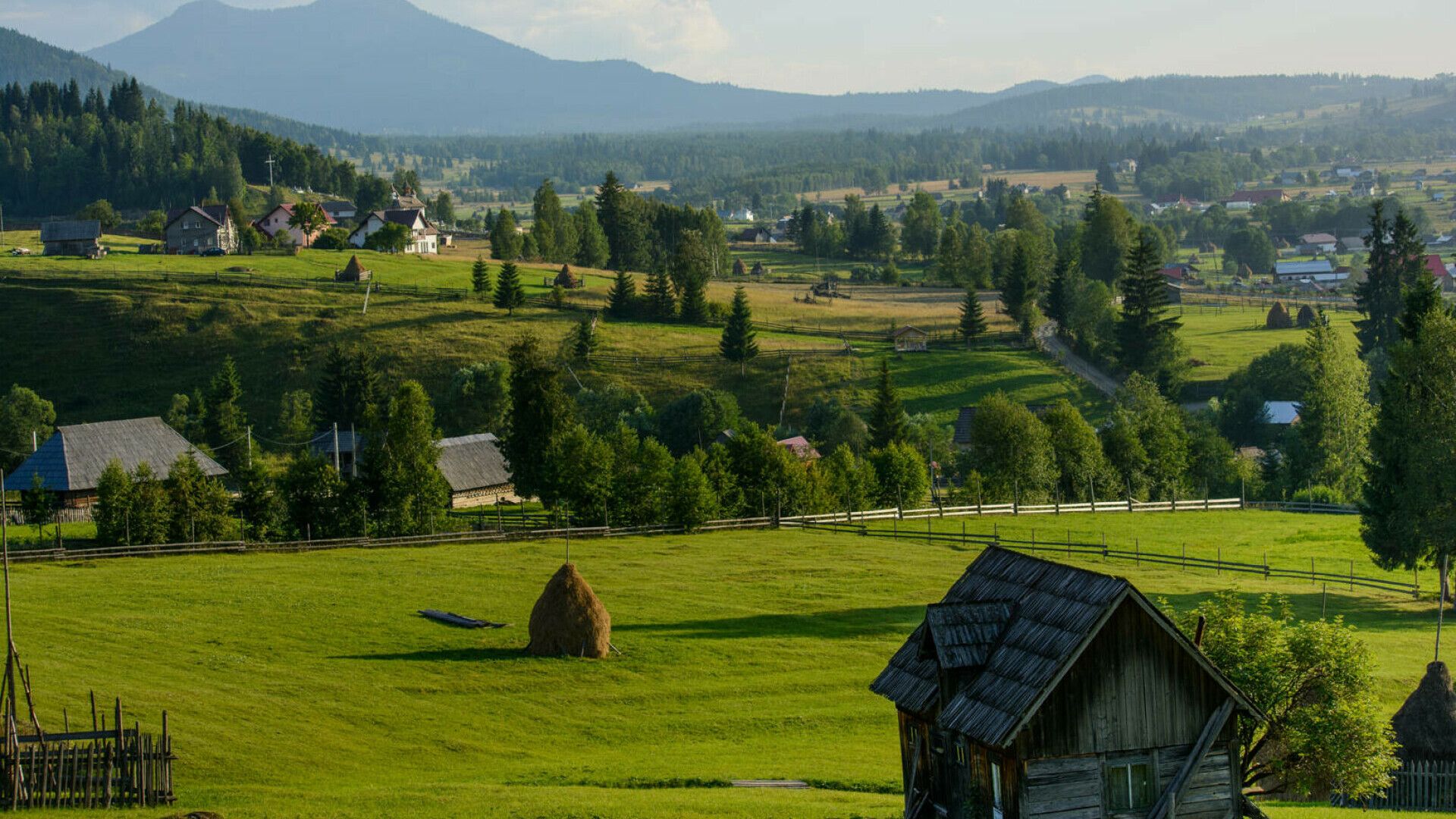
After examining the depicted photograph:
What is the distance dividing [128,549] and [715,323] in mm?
76174

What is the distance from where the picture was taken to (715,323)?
428ft

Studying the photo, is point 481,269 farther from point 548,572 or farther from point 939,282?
point 548,572

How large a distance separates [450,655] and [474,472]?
4635cm

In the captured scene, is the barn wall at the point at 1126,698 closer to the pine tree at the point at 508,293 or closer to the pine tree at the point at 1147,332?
the pine tree at the point at 1147,332

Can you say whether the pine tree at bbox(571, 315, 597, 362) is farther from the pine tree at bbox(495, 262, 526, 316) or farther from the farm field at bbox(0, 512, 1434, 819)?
the farm field at bbox(0, 512, 1434, 819)

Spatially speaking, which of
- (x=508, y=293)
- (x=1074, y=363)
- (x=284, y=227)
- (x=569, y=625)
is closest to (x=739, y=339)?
(x=508, y=293)

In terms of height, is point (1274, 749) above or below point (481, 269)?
below

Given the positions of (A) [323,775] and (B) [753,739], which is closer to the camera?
(A) [323,775]

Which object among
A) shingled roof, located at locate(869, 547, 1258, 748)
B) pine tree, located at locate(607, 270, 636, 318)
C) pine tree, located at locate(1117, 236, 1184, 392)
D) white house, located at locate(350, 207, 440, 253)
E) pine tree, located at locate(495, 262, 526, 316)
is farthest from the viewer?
white house, located at locate(350, 207, 440, 253)

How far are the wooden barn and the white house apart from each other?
5794 inches

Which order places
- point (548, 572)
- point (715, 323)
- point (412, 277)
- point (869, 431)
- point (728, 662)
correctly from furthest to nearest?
point (412, 277)
point (715, 323)
point (869, 431)
point (548, 572)
point (728, 662)

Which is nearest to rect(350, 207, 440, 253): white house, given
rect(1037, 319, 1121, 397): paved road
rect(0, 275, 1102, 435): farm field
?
rect(0, 275, 1102, 435): farm field

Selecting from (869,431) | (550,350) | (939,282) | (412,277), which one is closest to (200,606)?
(869,431)

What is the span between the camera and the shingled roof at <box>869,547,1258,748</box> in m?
24.9
